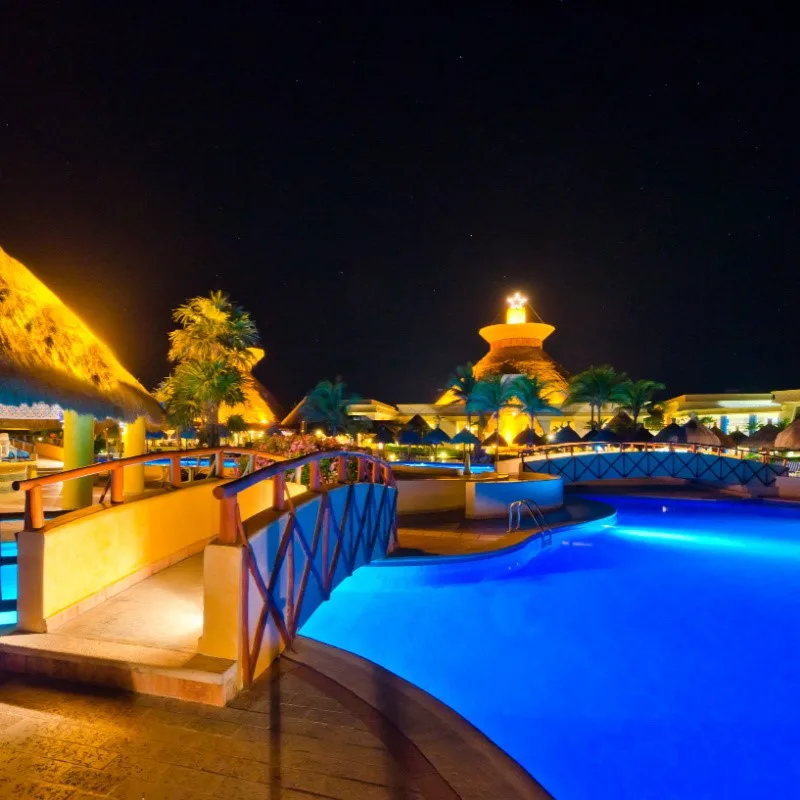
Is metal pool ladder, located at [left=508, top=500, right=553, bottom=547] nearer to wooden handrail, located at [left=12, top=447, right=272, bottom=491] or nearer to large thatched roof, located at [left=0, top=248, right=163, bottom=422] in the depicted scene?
wooden handrail, located at [left=12, top=447, right=272, bottom=491]

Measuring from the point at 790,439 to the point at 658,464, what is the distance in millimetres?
9420

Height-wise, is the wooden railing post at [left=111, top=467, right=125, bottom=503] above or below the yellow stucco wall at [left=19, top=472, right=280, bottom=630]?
above

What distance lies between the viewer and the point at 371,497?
290 inches

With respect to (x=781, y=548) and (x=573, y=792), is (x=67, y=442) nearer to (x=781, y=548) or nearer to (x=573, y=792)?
(x=573, y=792)

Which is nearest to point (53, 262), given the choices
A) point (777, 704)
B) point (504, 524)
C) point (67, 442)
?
point (67, 442)

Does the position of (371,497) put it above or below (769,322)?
below

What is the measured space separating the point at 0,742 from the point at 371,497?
4821 mm

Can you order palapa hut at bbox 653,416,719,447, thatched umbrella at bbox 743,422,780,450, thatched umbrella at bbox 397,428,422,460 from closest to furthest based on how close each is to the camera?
1. thatched umbrella at bbox 397,428,422,460
2. palapa hut at bbox 653,416,719,447
3. thatched umbrella at bbox 743,422,780,450

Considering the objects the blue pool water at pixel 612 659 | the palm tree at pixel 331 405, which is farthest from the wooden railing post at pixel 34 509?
the palm tree at pixel 331 405

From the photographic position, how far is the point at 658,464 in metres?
22.7

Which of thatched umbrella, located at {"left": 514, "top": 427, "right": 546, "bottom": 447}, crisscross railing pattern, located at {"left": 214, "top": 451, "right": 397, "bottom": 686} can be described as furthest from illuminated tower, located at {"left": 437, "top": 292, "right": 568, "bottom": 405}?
crisscross railing pattern, located at {"left": 214, "top": 451, "right": 397, "bottom": 686}

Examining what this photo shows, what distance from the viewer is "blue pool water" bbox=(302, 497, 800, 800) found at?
4.43m

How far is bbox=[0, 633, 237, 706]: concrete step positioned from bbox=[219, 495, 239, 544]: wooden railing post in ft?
2.32

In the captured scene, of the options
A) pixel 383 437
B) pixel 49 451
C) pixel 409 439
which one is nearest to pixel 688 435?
pixel 409 439
